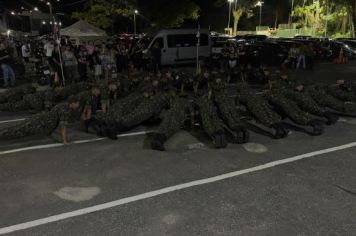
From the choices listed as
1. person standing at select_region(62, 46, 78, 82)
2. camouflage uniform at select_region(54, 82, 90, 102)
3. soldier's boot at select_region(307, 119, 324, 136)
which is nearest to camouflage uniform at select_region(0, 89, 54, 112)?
camouflage uniform at select_region(54, 82, 90, 102)

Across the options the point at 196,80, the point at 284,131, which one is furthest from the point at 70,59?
the point at 284,131

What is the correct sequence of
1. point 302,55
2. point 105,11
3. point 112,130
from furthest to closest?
point 105,11, point 302,55, point 112,130

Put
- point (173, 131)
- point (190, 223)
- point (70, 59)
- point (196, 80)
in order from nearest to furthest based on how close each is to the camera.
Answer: point (190, 223) → point (173, 131) → point (196, 80) → point (70, 59)

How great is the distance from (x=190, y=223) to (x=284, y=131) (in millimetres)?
4115

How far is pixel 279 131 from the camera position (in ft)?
26.5

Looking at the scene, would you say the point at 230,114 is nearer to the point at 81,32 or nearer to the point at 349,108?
the point at 349,108

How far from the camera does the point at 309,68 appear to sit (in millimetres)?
21516

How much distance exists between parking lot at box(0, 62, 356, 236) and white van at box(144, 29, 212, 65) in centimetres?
1238

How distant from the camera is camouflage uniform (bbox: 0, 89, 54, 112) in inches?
386

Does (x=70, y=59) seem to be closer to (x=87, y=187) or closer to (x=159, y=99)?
(x=159, y=99)

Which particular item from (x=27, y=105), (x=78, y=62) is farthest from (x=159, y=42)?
(x=27, y=105)

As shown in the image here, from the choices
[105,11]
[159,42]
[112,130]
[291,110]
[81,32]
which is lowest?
[112,130]

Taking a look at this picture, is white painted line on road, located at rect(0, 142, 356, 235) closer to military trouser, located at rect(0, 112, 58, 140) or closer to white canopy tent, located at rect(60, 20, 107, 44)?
military trouser, located at rect(0, 112, 58, 140)

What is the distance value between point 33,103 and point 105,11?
115 ft
